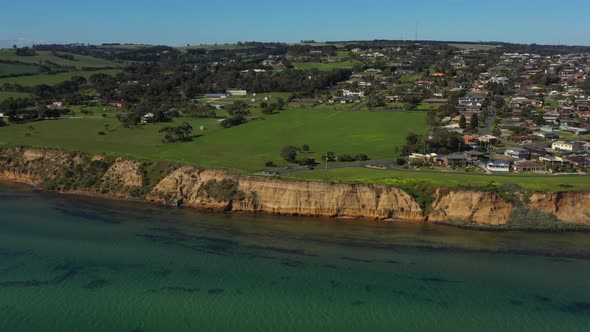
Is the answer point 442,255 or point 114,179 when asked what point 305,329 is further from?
point 114,179

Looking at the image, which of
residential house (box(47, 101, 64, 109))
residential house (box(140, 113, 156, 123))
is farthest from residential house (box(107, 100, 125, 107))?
residential house (box(140, 113, 156, 123))

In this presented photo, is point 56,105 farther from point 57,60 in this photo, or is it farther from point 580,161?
point 57,60

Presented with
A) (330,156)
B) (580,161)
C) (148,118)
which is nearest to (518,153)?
(580,161)

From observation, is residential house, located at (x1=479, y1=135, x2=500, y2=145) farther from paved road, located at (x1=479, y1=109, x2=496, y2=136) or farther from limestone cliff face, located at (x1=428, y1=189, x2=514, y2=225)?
limestone cliff face, located at (x1=428, y1=189, x2=514, y2=225)

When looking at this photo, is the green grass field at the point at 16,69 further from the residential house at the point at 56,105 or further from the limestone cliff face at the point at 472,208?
the limestone cliff face at the point at 472,208

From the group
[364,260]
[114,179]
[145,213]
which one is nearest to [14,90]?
[114,179]

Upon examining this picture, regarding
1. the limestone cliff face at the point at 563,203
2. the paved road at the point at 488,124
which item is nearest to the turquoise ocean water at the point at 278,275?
the limestone cliff face at the point at 563,203
